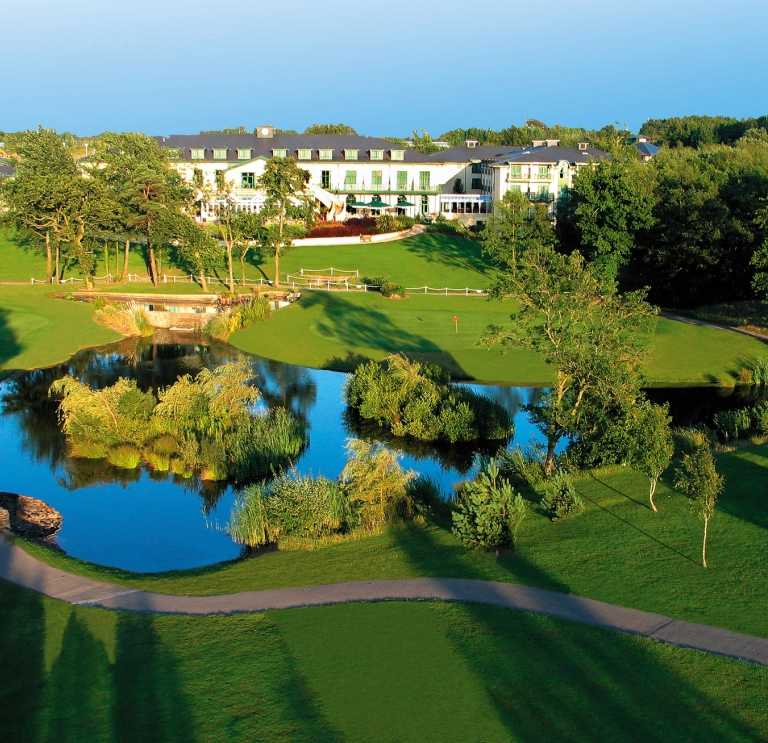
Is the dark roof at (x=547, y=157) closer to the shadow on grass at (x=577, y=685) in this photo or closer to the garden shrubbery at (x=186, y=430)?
the garden shrubbery at (x=186, y=430)

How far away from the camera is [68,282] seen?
64.4m

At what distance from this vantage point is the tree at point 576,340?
1034 inches

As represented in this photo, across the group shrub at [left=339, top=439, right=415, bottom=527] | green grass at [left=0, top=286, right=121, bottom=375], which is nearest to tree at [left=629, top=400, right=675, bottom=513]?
shrub at [left=339, top=439, right=415, bottom=527]

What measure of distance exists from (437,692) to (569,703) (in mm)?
2314

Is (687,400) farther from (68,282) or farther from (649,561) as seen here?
(68,282)

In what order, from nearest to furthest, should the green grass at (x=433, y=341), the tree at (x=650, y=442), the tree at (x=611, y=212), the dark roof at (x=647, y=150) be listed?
the tree at (x=650, y=442) < the green grass at (x=433, y=341) < the tree at (x=611, y=212) < the dark roof at (x=647, y=150)

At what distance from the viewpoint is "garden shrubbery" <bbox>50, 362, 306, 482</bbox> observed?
29.5 metres

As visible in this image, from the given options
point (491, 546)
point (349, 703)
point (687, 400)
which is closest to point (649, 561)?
point (491, 546)

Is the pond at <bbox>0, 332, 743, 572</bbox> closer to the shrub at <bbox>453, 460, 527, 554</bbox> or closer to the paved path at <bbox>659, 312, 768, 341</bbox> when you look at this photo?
the shrub at <bbox>453, 460, 527, 554</bbox>

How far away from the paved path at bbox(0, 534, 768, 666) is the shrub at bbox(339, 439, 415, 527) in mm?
4621

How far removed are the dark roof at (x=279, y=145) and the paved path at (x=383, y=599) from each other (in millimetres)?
74140

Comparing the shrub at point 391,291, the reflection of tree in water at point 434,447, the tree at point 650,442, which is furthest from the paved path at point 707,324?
the tree at point 650,442

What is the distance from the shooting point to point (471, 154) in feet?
313

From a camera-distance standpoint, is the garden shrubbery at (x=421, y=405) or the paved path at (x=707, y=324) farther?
the paved path at (x=707, y=324)
